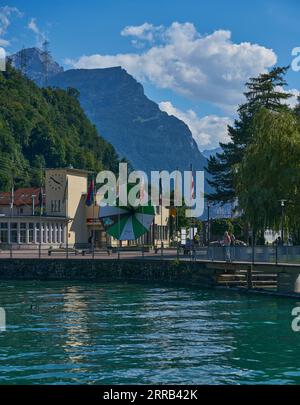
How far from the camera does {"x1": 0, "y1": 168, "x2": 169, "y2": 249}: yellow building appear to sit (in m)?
76.8

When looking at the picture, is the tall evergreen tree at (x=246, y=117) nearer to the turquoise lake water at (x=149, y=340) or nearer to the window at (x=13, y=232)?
the window at (x=13, y=232)

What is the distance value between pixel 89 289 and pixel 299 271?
12.8m

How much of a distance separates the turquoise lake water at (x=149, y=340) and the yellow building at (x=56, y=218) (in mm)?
39513

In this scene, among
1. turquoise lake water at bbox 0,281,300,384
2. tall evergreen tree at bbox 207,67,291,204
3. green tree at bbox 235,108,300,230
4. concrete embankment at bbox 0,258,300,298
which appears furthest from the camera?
tall evergreen tree at bbox 207,67,291,204

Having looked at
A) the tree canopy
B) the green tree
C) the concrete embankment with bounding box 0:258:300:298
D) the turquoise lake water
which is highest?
the tree canopy

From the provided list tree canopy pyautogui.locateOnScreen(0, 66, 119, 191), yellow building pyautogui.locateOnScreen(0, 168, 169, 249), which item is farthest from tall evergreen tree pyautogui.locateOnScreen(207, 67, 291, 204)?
tree canopy pyautogui.locateOnScreen(0, 66, 119, 191)

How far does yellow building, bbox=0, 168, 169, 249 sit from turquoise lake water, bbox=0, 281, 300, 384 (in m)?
39.5

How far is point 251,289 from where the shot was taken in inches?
→ 1577

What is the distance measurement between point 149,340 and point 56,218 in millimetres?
57763

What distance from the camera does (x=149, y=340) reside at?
23.0m

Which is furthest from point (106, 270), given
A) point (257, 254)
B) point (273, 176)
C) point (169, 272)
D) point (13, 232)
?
point (13, 232)

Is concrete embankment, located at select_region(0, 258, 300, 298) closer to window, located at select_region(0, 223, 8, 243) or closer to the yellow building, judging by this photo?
the yellow building
